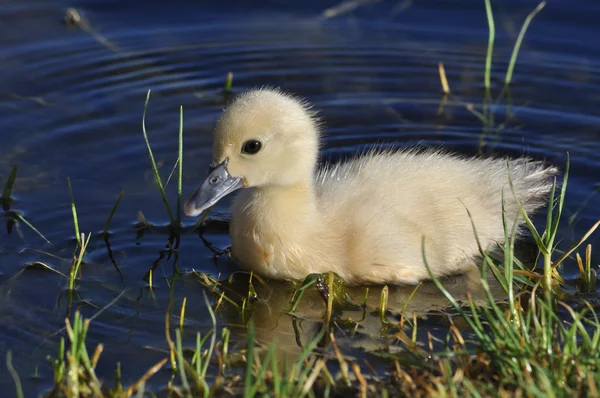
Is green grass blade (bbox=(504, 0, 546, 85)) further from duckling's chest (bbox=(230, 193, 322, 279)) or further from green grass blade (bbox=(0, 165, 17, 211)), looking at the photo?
green grass blade (bbox=(0, 165, 17, 211))

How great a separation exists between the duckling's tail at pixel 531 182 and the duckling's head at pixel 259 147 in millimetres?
1153

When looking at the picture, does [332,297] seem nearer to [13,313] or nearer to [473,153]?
[13,313]

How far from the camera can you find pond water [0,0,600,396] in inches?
201

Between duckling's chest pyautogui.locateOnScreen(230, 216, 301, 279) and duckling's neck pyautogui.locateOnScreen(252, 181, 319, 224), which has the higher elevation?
duckling's neck pyautogui.locateOnScreen(252, 181, 319, 224)

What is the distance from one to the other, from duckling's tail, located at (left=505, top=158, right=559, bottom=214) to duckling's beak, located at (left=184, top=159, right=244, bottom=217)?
145 cm

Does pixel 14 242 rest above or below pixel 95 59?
below

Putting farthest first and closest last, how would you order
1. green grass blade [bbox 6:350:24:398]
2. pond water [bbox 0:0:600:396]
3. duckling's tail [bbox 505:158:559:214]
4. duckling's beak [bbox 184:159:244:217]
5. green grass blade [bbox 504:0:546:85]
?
green grass blade [bbox 504:0:546:85], duckling's tail [bbox 505:158:559:214], duckling's beak [bbox 184:159:244:217], pond water [bbox 0:0:600:396], green grass blade [bbox 6:350:24:398]

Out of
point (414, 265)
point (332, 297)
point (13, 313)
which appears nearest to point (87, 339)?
point (13, 313)

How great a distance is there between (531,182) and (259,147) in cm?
155

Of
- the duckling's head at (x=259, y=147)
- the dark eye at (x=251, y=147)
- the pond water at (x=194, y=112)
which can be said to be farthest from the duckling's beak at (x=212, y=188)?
the pond water at (x=194, y=112)

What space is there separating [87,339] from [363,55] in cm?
374

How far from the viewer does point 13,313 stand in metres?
5.04

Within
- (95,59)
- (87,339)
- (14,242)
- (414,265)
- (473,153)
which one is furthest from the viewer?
(95,59)

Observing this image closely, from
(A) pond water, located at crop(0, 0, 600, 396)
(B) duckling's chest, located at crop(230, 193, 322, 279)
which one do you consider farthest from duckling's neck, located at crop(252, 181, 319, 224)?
(A) pond water, located at crop(0, 0, 600, 396)
